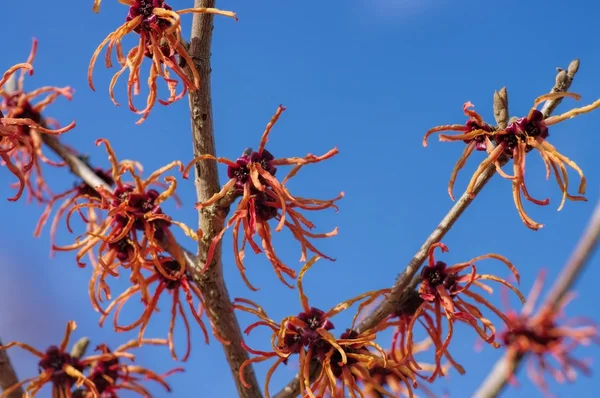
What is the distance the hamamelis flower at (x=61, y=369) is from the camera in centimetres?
276

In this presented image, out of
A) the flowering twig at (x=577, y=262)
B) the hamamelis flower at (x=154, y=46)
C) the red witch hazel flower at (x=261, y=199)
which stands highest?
the hamamelis flower at (x=154, y=46)

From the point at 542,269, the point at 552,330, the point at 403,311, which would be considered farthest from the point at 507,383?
the point at 552,330

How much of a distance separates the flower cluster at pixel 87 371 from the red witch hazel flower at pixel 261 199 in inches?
31.2

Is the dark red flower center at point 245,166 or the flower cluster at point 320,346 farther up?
the dark red flower center at point 245,166

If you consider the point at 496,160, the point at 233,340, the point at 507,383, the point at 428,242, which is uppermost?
the point at 496,160

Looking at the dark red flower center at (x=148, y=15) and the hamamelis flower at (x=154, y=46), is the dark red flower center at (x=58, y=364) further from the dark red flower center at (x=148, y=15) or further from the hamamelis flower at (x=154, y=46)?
the dark red flower center at (x=148, y=15)

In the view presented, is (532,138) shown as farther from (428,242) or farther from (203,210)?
(203,210)

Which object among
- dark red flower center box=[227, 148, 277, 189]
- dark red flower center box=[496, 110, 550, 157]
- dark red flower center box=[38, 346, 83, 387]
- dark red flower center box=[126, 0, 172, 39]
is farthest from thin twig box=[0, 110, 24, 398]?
dark red flower center box=[496, 110, 550, 157]

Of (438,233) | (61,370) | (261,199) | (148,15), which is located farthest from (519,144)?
(61,370)

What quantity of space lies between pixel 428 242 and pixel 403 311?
0.31 m

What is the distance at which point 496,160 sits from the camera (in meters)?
2.21

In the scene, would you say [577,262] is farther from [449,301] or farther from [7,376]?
[7,376]

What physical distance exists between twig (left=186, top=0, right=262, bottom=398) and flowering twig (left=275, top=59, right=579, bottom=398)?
0.90ft

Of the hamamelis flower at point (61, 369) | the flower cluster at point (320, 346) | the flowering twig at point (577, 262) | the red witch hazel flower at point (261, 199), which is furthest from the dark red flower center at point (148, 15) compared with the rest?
the flowering twig at point (577, 262)
